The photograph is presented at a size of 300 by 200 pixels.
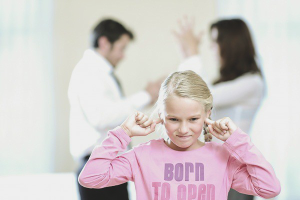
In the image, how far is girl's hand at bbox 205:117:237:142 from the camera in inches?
44.9

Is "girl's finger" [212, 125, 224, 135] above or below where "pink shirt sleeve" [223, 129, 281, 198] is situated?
above

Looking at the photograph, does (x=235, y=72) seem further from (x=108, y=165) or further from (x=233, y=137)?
(x=108, y=165)

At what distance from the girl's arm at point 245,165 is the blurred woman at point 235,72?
2.58 feet

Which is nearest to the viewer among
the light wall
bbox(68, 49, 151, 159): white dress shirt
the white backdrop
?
bbox(68, 49, 151, 159): white dress shirt

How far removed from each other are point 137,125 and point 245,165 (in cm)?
34

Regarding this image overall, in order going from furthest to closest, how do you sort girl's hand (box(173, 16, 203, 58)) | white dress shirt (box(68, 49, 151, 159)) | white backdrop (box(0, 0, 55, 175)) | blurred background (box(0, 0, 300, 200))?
white backdrop (box(0, 0, 55, 175)) < blurred background (box(0, 0, 300, 200)) < girl's hand (box(173, 16, 203, 58)) < white dress shirt (box(68, 49, 151, 159))

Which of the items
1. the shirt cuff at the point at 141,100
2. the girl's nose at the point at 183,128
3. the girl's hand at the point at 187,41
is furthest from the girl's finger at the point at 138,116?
the girl's hand at the point at 187,41

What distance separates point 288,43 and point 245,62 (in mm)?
1490

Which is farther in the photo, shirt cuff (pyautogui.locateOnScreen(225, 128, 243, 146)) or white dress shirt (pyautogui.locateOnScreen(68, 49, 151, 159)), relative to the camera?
white dress shirt (pyautogui.locateOnScreen(68, 49, 151, 159))

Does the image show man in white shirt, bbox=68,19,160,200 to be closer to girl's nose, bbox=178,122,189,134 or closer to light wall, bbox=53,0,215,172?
girl's nose, bbox=178,122,189,134

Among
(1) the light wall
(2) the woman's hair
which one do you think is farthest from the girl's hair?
(1) the light wall

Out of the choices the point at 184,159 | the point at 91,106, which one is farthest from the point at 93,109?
the point at 184,159

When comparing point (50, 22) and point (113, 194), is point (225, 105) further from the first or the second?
point (50, 22)

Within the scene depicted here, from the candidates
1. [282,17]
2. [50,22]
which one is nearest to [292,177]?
[282,17]
